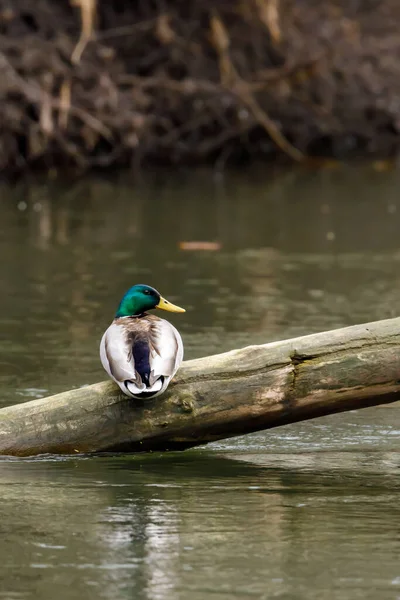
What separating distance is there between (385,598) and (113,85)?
12.9 m

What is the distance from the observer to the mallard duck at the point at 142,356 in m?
4.61

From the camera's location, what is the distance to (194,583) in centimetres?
360

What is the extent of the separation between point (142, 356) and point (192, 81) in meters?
12.3

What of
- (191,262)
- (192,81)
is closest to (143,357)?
(191,262)

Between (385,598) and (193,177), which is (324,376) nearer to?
(385,598)

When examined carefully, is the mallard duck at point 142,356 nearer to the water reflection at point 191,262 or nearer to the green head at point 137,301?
the green head at point 137,301

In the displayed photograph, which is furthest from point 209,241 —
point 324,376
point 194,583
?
point 194,583

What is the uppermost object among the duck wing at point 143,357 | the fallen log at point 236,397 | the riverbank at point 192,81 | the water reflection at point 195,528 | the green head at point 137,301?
the riverbank at point 192,81

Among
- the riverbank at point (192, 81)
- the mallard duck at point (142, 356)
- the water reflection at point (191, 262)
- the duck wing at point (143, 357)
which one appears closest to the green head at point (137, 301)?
the mallard duck at point (142, 356)

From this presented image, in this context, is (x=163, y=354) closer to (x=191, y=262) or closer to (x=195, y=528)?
(x=195, y=528)

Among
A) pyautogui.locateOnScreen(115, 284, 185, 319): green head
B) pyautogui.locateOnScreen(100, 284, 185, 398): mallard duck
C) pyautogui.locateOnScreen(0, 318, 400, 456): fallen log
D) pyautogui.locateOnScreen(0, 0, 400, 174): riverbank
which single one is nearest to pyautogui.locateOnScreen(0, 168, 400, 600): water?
pyautogui.locateOnScreen(0, 318, 400, 456): fallen log

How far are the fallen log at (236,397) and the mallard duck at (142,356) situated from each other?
0.13 meters

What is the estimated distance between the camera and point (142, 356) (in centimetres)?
463

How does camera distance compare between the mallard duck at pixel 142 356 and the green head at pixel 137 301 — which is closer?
the mallard duck at pixel 142 356
